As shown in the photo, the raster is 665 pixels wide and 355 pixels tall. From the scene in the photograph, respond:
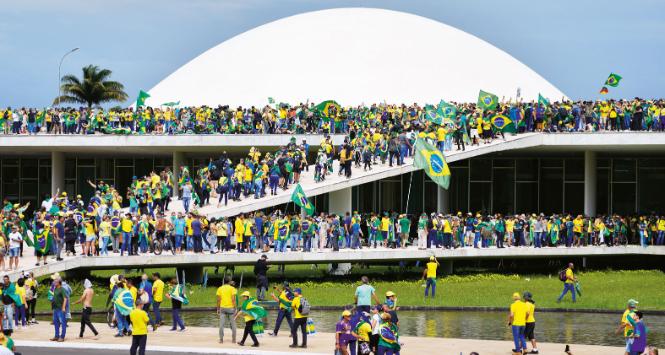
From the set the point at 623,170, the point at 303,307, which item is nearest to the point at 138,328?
the point at 303,307

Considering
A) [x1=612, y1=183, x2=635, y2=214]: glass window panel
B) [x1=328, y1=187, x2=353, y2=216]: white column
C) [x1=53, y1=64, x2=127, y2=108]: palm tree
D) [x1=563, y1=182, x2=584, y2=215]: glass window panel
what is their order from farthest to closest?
1. [x1=53, y1=64, x2=127, y2=108]: palm tree
2. [x1=563, y1=182, x2=584, y2=215]: glass window panel
3. [x1=612, y1=183, x2=635, y2=214]: glass window panel
4. [x1=328, y1=187, x2=353, y2=216]: white column

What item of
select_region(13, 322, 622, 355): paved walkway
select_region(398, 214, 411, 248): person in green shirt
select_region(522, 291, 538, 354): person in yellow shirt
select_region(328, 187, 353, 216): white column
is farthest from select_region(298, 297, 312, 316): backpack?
select_region(328, 187, 353, 216): white column

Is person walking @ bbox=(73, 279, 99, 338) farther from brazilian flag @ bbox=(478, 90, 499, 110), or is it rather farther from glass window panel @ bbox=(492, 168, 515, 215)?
glass window panel @ bbox=(492, 168, 515, 215)

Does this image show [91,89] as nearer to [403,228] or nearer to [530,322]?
[403,228]

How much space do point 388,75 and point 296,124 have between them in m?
13.6

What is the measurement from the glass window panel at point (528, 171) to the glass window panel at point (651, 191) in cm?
419

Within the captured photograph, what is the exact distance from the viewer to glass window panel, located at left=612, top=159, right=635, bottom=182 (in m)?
48.4

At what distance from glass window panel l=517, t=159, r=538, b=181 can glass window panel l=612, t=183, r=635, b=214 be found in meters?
3.26

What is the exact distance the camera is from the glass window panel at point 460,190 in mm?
49094

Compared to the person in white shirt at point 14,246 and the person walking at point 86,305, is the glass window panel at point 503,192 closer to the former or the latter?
the person in white shirt at point 14,246

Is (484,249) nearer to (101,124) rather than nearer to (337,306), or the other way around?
(337,306)

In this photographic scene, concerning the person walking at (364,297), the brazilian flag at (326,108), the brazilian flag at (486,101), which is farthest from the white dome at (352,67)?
the person walking at (364,297)

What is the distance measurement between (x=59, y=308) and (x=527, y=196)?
2965 cm

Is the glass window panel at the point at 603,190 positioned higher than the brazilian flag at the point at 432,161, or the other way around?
the brazilian flag at the point at 432,161
